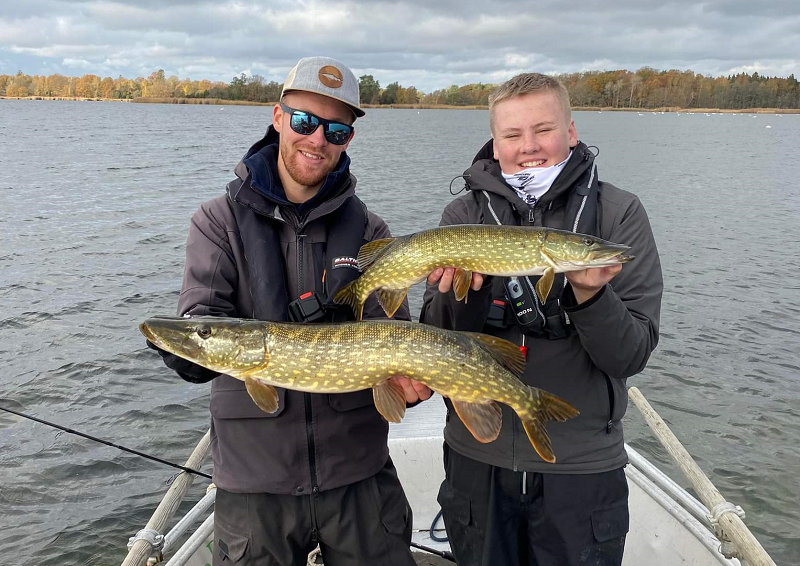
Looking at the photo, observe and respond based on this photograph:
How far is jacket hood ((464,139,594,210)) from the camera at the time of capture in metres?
2.47

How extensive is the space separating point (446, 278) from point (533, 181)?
0.55 m

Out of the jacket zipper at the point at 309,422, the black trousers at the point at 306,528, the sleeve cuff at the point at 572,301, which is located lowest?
the black trousers at the point at 306,528

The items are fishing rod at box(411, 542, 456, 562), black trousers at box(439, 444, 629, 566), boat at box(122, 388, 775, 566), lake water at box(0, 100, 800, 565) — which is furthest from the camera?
lake water at box(0, 100, 800, 565)

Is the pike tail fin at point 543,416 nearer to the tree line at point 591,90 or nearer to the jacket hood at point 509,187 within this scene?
the jacket hood at point 509,187

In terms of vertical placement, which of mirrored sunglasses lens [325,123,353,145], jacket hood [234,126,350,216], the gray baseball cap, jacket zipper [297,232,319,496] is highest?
the gray baseball cap

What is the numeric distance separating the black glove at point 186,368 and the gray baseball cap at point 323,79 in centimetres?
122

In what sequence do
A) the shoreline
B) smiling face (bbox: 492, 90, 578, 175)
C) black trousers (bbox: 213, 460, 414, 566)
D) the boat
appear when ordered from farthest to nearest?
the shoreline
the boat
smiling face (bbox: 492, 90, 578, 175)
black trousers (bbox: 213, 460, 414, 566)

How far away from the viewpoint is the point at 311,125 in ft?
8.64

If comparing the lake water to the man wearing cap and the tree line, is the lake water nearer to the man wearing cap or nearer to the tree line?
the man wearing cap

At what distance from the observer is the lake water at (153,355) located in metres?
5.41

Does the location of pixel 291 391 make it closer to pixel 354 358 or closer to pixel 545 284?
pixel 354 358

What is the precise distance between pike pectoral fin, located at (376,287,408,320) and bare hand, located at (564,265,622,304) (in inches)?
28.7

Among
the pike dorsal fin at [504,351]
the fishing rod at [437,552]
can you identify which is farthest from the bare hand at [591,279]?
the fishing rod at [437,552]

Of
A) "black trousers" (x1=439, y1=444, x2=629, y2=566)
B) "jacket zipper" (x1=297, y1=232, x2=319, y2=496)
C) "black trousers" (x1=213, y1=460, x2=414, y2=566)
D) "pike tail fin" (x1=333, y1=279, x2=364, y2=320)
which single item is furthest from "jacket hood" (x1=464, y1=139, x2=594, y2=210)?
"black trousers" (x1=213, y1=460, x2=414, y2=566)
